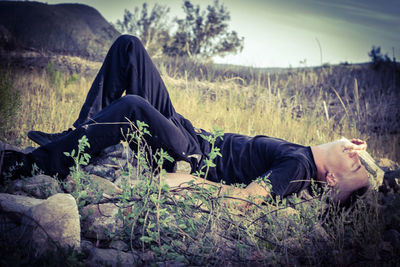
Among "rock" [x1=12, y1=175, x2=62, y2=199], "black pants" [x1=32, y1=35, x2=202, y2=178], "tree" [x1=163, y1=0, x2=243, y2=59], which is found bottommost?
"rock" [x1=12, y1=175, x2=62, y2=199]

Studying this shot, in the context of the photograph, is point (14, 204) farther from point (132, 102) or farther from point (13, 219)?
point (132, 102)

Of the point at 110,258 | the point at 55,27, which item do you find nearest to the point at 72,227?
the point at 110,258

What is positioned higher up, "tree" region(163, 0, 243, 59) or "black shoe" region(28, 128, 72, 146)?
"tree" region(163, 0, 243, 59)

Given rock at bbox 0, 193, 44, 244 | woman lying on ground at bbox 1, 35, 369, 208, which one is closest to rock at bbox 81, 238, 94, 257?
rock at bbox 0, 193, 44, 244

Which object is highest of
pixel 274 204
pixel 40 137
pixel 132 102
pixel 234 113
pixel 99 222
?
pixel 132 102

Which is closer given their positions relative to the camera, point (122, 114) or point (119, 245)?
point (119, 245)

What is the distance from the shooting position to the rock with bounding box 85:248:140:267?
1381 mm

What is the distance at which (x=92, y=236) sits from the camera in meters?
1.68

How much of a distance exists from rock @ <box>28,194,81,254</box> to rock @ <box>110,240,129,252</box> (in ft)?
0.65

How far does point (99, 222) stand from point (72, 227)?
0.26 m


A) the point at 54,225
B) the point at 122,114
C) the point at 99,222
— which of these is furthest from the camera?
the point at 122,114

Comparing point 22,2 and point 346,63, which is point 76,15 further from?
point 346,63

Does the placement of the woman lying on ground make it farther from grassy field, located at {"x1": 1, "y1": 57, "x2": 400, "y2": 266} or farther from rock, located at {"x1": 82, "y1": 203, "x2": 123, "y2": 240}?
rock, located at {"x1": 82, "y1": 203, "x2": 123, "y2": 240}

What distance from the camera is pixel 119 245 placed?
1606mm
